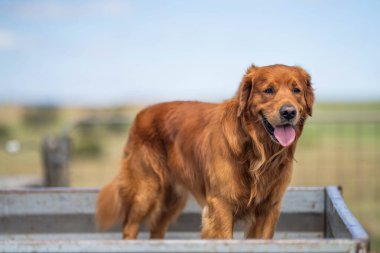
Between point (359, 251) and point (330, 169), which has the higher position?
point (359, 251)

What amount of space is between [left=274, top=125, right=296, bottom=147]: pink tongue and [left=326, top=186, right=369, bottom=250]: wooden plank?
0.53 metres

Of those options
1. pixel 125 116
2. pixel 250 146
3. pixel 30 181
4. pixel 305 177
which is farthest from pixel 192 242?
pixel 305 177

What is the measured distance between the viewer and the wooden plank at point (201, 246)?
111 inches

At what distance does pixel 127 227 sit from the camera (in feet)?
17.1

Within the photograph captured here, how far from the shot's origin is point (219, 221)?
13.4ft

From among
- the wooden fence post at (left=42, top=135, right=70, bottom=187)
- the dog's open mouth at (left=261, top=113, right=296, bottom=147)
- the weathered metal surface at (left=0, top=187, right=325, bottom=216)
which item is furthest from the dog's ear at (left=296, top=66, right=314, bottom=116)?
the wooden fence post at (left=42, top=135, right=70, bottom=187)

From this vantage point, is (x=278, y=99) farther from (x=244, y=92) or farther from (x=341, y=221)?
(x=341, y=221)

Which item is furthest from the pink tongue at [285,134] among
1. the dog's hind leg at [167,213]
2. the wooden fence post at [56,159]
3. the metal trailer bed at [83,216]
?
the wooden fence post at [56,159]

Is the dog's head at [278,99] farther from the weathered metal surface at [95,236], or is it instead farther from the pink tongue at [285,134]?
the weathered metal surface at [95,236]

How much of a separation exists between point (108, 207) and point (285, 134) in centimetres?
195

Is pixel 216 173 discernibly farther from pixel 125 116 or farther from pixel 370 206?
pixel 370 206

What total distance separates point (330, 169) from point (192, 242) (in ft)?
26.5

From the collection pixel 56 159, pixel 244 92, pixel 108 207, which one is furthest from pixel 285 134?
pixel 56 159

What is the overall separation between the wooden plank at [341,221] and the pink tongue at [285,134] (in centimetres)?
53
